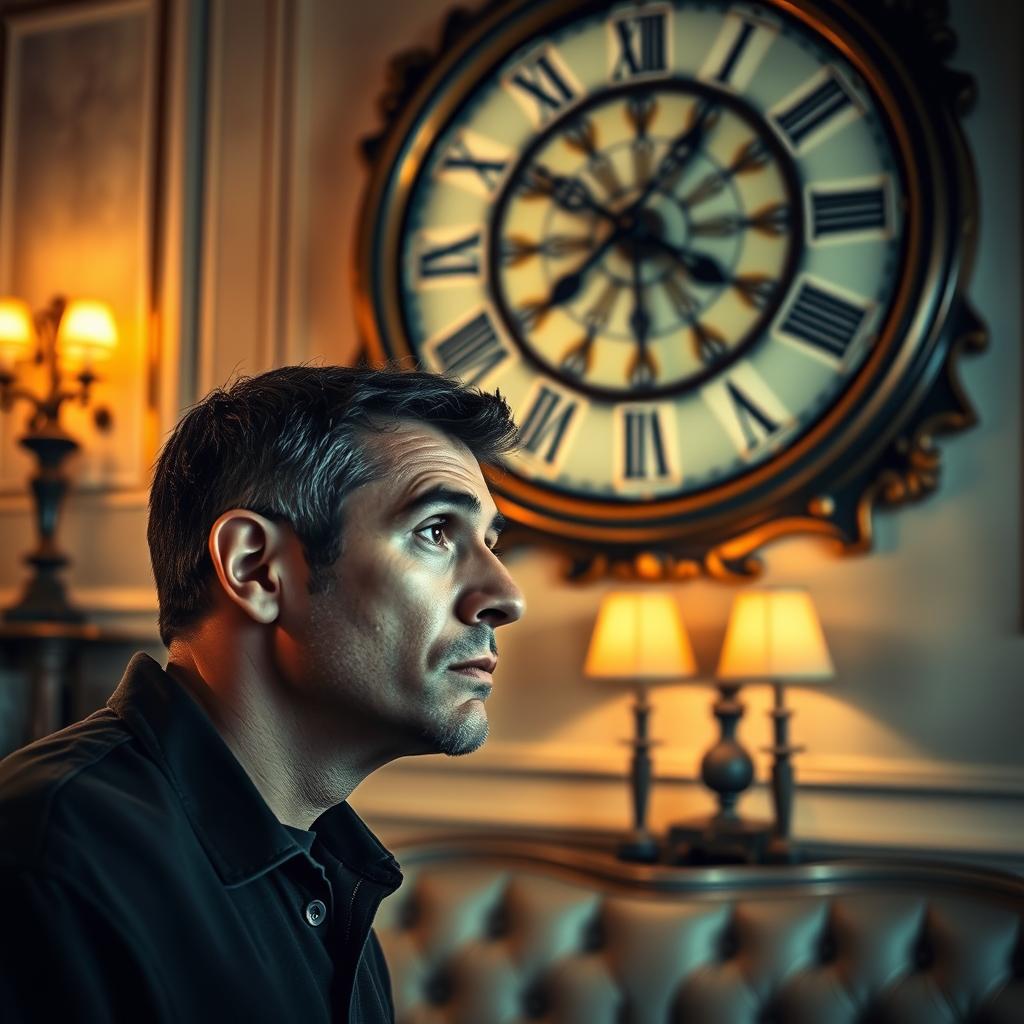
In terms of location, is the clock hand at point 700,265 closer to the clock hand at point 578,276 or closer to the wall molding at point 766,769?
the clock hand at point 578,276

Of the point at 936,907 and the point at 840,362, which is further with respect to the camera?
the point at 840,362

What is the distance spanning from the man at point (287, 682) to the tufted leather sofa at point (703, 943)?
2.88 ft

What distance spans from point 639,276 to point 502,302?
1.06 ft

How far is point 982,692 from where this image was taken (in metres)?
2.37

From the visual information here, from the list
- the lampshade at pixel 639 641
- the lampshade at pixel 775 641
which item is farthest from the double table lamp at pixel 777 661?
the lampshade at pixel 639 641

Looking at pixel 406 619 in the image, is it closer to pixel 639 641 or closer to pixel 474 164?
pixel 639 641

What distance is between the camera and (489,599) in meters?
1.20

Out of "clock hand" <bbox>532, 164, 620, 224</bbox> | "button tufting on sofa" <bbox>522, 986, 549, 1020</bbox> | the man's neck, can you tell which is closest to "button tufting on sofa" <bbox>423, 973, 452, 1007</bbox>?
"button tufting on sofa" <bbox>522, 986, 549, 1020</bbox>

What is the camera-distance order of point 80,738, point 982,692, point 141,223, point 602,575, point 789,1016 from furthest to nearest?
1. point 141,223
2. point 602,575
3. point 982,692
4. point 789,1016
5. point 80,738

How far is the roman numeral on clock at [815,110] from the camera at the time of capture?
8.23 ft

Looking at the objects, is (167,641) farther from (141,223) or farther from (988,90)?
(141,223)

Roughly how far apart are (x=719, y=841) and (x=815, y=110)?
149 cm

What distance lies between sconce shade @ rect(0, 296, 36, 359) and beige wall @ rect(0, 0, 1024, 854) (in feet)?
0.85

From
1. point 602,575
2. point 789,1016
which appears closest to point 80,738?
point 789,1016
